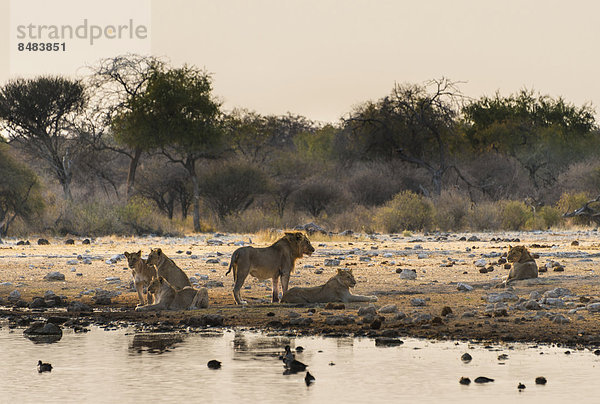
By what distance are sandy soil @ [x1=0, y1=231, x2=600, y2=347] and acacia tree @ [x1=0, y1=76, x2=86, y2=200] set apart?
55.8ft

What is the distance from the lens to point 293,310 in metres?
14.0

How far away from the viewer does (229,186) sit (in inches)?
1812

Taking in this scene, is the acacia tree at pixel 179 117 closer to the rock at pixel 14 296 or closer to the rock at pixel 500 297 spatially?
the rock at pixel 14 296

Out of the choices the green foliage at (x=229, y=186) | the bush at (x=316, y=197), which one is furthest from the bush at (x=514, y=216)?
the green foliage at (x=229, y=186)

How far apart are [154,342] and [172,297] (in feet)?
8.98

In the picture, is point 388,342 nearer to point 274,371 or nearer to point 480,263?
point 274,371

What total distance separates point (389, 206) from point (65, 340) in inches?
1089

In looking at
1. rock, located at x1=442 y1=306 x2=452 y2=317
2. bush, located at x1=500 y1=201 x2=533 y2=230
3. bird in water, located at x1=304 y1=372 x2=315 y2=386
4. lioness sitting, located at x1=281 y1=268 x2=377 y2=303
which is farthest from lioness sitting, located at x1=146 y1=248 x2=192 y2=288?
bush, located at x1=500 y1=201 x2=533 y2=230

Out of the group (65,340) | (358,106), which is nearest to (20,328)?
(65,340)

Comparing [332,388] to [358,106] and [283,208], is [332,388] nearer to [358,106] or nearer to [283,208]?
[283,208]

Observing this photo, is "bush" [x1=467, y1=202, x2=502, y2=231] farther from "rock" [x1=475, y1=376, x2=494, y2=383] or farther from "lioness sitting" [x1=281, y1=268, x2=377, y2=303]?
"rock" [x1=475, y1=376, x2=494, y2=383]

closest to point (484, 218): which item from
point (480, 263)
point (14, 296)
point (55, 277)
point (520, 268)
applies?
point (480, 263)

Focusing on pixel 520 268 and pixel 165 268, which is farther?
pixel 520 268

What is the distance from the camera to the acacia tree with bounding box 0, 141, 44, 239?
A: 123ft
